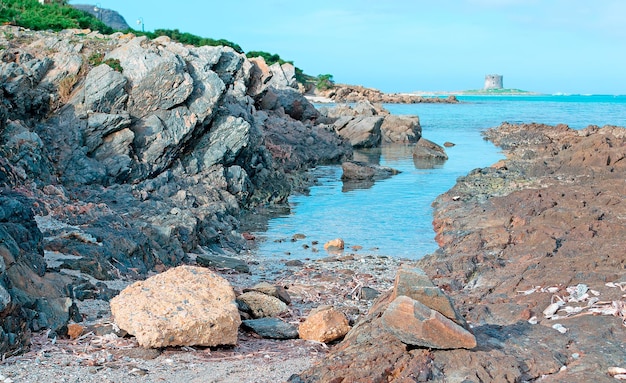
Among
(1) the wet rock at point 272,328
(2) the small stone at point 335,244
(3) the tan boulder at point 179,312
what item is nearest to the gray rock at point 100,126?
(2) the small stone at point 335,244

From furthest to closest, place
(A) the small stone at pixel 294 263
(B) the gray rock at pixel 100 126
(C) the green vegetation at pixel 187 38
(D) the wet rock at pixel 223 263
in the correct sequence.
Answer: (C) the green vegetation at pixel 187 38 < (B) the gray rock at pixel 100 126 < (A) the small stone at pixel 294 263 < (D) the wet rock at pixel 223 263

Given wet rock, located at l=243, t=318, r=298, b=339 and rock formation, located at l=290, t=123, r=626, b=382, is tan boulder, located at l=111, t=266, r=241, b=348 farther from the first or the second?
rock formation, located at l=290, t=123, r=626, b=382

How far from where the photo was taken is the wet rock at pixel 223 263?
12.8m

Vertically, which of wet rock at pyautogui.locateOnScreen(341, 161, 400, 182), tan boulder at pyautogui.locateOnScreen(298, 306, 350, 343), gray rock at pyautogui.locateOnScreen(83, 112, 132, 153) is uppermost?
gray rock at pyautogui.locateOnScreen(83, 112, 132, 153)

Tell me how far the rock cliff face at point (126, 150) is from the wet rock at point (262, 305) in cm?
258

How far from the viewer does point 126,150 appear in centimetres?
1759

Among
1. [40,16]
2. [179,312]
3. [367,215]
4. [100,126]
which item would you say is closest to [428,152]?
[367,215]

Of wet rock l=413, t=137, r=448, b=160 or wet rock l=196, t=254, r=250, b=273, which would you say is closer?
wet rock l=196, t=254, r=250, b=273

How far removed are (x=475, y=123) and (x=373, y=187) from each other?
42878mm

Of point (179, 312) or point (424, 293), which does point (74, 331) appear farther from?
point (424, 293)

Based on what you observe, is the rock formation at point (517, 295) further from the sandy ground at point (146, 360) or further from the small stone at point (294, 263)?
the small stone at point (294, 263)

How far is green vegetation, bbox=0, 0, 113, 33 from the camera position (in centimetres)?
2973

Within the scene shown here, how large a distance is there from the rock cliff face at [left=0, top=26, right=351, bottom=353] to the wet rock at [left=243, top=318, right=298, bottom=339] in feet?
10.2

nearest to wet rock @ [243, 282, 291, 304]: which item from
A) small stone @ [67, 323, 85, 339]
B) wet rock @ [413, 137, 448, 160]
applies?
small stone @ [67, 323, 85, 339]
